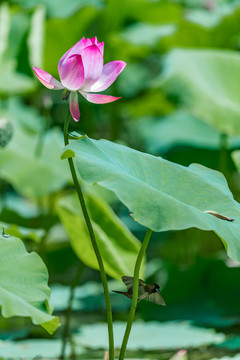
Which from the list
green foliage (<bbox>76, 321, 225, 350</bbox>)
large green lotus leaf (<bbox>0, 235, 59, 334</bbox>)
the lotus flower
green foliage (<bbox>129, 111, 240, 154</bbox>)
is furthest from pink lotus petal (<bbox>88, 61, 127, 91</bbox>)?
green foliage (<bbox>129, 111, 240, 154</bbox>)

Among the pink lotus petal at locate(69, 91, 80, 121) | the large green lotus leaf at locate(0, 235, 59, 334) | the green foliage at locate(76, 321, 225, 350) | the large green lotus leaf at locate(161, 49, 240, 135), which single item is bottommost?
the green foliage at locate(76, 321, 225, 350)

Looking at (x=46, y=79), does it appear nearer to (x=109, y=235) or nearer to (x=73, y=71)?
(x=73, y=71)

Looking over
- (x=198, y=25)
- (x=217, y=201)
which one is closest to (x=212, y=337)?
(x=217, y=201)

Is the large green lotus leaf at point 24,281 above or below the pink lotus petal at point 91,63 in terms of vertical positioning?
below

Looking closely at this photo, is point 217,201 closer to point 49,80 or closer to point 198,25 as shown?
point 49,80

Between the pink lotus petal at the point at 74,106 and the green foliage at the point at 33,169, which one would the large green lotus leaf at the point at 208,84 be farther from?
the pink lotus petal at the point at 74,106

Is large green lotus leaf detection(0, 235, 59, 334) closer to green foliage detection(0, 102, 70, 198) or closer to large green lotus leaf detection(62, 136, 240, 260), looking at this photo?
large green lotus leaf detection(62, 136, 240, 260)

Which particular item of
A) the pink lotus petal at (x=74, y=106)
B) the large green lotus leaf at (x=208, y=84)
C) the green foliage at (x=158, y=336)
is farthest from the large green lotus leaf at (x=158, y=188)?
the large green lotus leaf at (x=208, y=84)

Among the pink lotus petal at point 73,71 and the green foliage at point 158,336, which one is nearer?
the pink lotus petal at point 73,71
